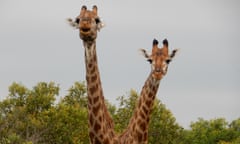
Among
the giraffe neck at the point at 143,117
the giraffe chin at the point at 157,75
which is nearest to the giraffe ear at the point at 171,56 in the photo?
the giraffe chin at the point at 157,75

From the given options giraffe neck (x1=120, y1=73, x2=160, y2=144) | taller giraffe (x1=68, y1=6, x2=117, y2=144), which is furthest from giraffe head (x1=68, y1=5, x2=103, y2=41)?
giraffe neck (x1=120, y1=73, x2=160, y2=144)

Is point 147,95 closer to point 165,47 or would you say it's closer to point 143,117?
point 143,117

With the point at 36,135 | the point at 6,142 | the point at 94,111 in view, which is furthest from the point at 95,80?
the point at 36,135

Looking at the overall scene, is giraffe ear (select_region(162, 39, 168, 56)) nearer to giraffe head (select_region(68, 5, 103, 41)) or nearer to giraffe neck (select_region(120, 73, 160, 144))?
giraffe neck (select_region(120, 73, 160, 144))

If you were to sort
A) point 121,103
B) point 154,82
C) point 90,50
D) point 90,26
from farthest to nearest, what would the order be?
point 121,103
point 154,82
point 90,50
point 90,26

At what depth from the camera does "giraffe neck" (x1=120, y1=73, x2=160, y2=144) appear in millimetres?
16438

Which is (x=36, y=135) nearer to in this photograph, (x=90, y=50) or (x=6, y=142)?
(x=6, y=142)

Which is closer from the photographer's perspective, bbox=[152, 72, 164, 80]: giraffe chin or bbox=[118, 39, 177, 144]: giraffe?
bbox=[152, 72, 164, 80]: giraffe chin

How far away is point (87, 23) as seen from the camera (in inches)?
556

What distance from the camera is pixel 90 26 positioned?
14.2m

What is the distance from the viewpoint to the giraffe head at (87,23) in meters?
14.1

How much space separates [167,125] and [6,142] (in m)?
12.1

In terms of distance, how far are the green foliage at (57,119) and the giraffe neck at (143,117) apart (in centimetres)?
2459

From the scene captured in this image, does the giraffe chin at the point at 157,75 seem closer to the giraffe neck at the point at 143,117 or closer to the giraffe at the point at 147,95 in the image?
the giraffe at the point at 147,95
